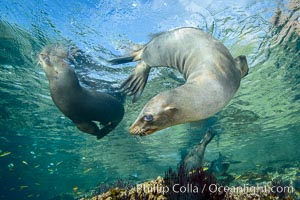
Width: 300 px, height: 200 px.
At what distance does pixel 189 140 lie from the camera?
2756 cm

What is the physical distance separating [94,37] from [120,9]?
68.7 inches

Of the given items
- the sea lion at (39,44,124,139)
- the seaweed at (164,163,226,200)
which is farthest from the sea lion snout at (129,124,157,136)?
the sea lion at (39,44,124,139)

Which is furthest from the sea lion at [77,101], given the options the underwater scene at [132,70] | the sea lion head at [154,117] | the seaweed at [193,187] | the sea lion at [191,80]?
the sea lion head at [154,117]

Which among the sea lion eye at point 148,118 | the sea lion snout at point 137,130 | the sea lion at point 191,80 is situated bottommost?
the sea lion snout at point 137,130

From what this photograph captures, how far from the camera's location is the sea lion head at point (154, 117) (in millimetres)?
3049

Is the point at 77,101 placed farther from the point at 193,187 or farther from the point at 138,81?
the point at 193,187

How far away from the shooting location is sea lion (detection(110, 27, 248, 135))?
3111 millimetres

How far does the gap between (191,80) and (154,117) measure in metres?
0.96

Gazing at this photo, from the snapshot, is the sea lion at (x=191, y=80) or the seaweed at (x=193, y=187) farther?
the seaweed at (x=193, y=187)

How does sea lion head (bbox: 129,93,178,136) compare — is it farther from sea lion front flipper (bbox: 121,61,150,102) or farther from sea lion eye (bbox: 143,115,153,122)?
sea lion front flipper (bbox: 121,61,150,102)

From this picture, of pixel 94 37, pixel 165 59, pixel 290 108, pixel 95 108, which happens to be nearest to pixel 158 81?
pixel 94 37

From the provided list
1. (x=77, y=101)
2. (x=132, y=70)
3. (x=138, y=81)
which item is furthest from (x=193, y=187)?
(x=132, y=70)

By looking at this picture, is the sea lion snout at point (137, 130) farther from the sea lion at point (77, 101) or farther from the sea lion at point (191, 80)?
the sea lion at point (77, 101)

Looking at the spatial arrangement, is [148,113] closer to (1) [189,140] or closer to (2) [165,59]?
(2) [165,59]
